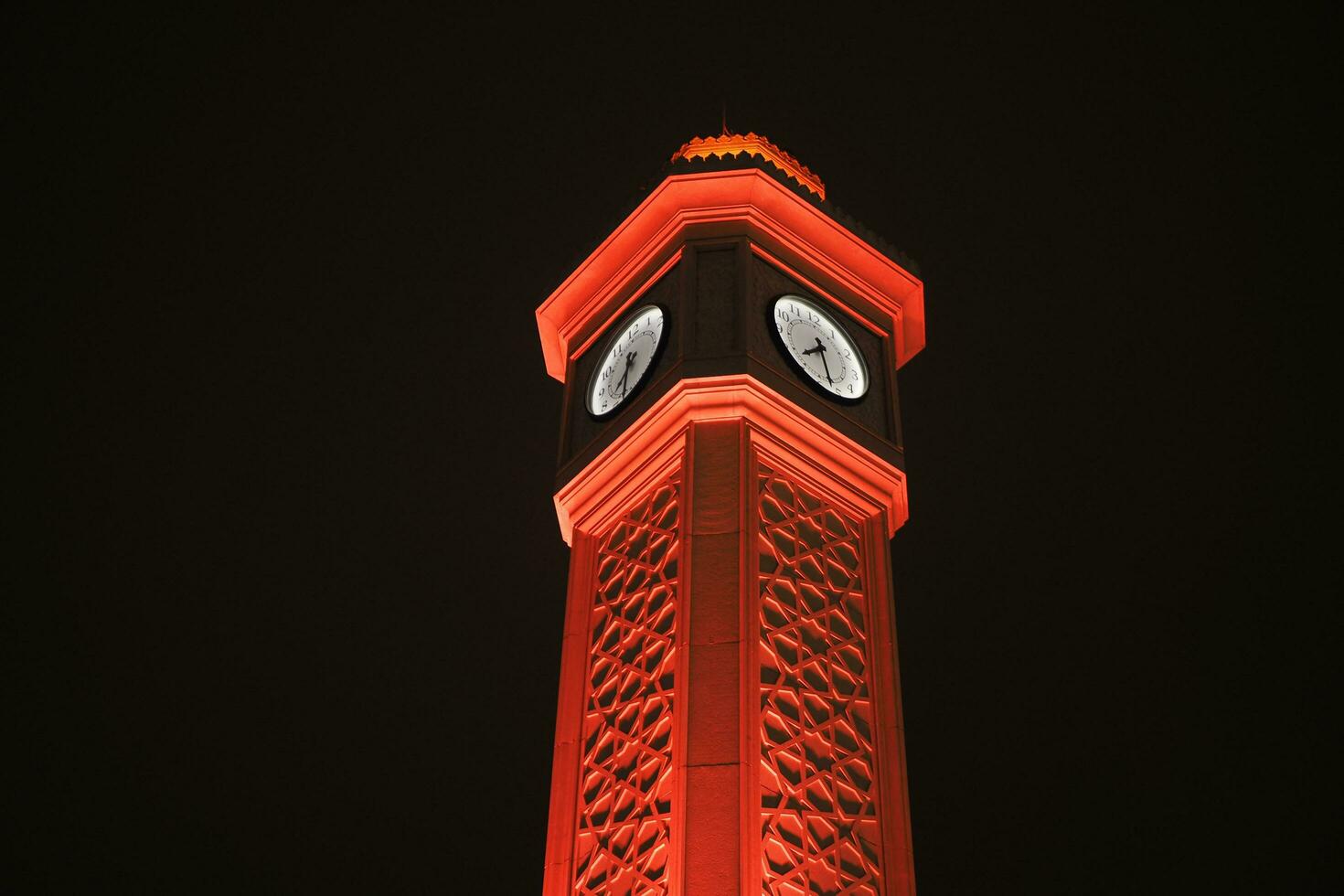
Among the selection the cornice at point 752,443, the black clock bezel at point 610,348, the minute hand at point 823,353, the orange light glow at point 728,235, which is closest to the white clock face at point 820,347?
the minute hand at point 823,353

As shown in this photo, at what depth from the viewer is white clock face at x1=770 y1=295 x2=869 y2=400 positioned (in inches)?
521

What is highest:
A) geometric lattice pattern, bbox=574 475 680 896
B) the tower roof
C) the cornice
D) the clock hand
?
the tower roof

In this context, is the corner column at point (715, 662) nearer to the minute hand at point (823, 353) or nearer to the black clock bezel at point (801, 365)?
the black clock bezel at point (801, 365)

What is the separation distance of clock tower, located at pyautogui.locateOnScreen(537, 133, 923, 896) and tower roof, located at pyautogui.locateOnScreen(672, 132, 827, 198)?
0.10 ft

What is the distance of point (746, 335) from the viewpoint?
12.9 meters

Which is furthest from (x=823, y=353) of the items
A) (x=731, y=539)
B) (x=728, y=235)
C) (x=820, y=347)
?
(x=731, y=539)

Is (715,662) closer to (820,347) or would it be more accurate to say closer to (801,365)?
(801,365)

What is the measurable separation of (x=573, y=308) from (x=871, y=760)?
461 cm

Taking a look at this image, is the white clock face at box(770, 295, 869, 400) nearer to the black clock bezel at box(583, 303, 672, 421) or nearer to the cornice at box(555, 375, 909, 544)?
the cornice at box(555, 375, 909, 544)

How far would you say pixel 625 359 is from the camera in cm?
1364

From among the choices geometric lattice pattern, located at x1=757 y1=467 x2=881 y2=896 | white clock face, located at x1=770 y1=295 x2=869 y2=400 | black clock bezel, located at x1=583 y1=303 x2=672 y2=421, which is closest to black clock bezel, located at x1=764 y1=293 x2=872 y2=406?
white clock face, located at x1=770 y1=295 x2=869 y2=400

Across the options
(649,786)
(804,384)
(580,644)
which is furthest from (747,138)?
(649,786)

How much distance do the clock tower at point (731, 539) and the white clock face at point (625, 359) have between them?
0.02 metres

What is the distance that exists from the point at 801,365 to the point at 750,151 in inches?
79.8
